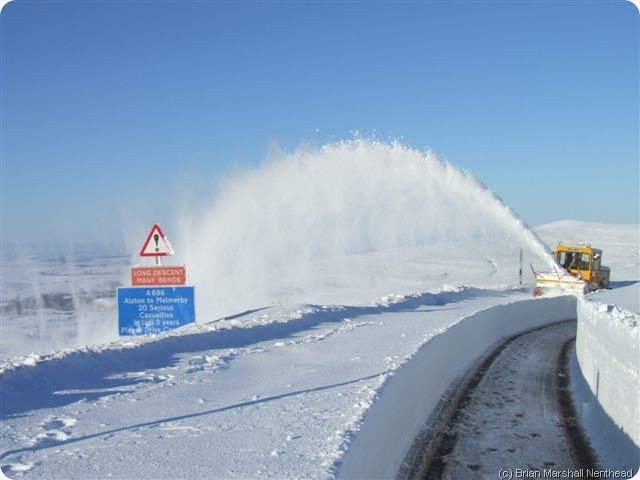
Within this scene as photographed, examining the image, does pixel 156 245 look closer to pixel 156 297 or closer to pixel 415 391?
pixel 156 297

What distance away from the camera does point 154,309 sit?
11.2 metres

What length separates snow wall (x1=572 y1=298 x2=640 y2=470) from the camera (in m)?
7.26

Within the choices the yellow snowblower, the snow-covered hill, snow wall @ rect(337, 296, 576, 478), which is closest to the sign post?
the snow-covered hill

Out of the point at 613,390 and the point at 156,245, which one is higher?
the point at 156,245

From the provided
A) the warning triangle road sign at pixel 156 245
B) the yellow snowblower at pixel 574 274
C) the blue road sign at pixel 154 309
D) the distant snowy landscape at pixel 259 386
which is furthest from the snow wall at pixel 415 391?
the yellow snowblower at pixel 574 274

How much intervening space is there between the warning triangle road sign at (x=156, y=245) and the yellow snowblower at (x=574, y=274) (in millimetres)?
18368

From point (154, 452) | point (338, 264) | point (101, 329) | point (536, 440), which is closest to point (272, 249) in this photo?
point (101, 329)

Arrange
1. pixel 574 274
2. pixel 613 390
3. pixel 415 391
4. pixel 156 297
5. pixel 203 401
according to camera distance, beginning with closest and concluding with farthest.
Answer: pixel 203 401 → pixel 613 390 → pixel 415 391 → pixel 156 297 → pixel 574 274

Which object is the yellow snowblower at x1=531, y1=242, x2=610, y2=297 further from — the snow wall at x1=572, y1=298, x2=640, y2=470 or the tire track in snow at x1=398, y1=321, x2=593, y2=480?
the snow wall at x1=572, y1=298, x2=640, y2=470

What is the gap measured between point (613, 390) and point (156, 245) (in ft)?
26.6

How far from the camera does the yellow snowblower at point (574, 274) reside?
25234mm

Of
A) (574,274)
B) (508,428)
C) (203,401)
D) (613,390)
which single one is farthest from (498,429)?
(574,274)

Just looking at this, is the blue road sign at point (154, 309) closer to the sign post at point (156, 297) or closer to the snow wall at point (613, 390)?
the sign post at point (156, 297)

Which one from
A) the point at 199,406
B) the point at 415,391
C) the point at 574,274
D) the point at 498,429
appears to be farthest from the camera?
the point at 574,274
